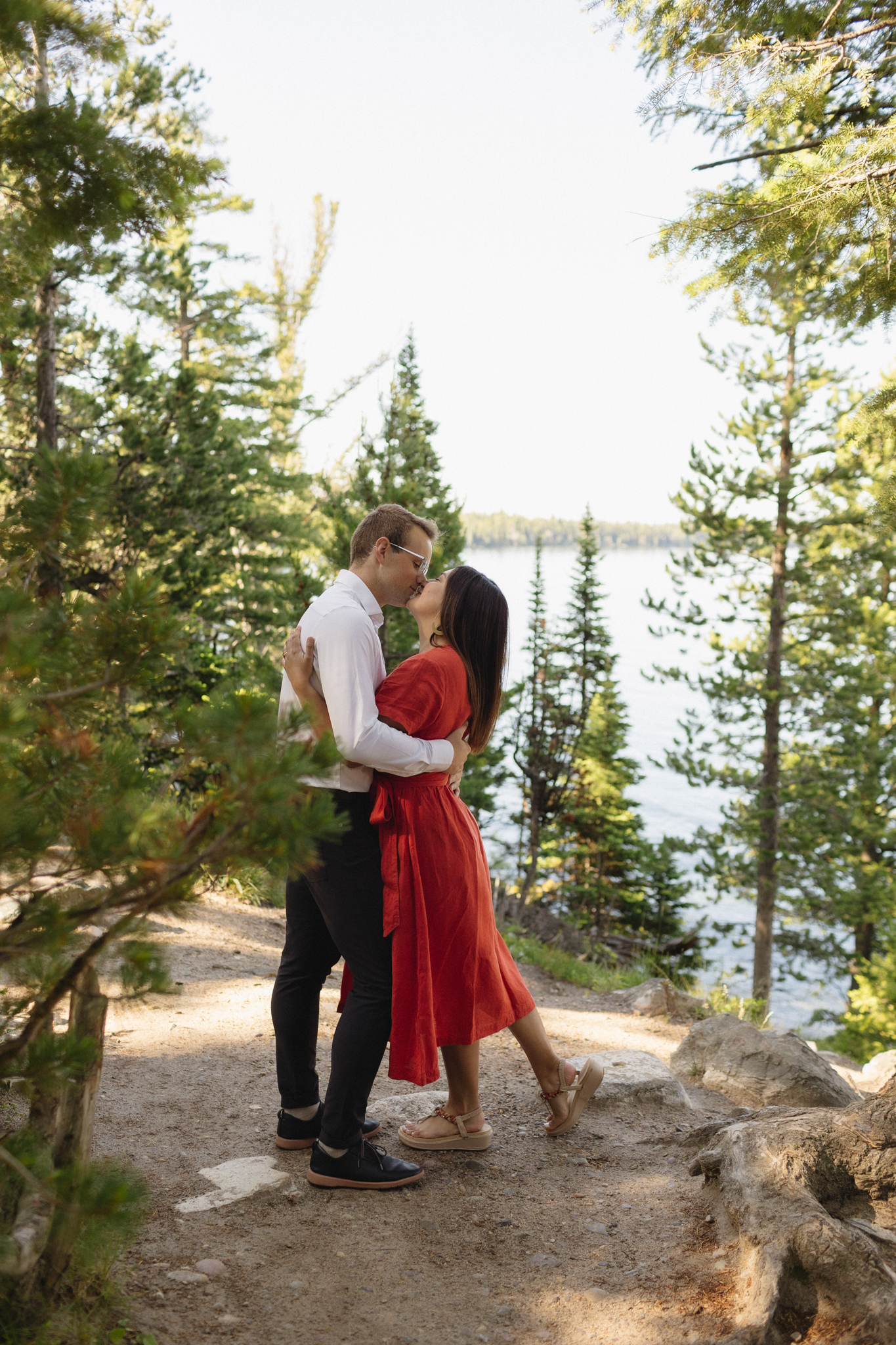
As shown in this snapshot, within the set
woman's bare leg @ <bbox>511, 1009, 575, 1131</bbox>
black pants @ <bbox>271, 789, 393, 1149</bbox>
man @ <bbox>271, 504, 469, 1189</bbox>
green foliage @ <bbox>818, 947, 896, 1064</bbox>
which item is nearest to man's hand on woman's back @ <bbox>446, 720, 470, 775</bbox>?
man @ <bbox>271, 504, 469, 1189</bbox>

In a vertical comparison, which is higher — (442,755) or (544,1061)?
(442,755)

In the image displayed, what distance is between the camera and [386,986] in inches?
111

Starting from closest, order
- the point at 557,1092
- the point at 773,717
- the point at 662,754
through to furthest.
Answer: the point at 557,1092, the point at 773,717, the point at 662,754

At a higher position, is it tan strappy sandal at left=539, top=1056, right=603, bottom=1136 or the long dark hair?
the long dark hair

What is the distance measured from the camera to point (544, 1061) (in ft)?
11.3

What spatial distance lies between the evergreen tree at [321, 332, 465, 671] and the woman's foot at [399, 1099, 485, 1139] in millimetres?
6626

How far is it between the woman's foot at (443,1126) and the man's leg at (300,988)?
1.51 feet

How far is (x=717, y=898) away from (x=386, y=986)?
17.4 meters

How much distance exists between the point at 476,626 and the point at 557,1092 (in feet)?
6.30

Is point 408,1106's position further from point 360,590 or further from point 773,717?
point 773,717

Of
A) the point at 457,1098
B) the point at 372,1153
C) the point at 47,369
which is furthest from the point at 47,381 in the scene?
the point at 372,1153

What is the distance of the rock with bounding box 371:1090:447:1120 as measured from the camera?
363 centimetres

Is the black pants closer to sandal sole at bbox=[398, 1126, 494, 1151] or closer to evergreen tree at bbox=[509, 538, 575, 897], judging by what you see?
sandal sole at bbox=[398, 1126, 494, 1151]

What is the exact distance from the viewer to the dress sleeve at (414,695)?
113 inches
